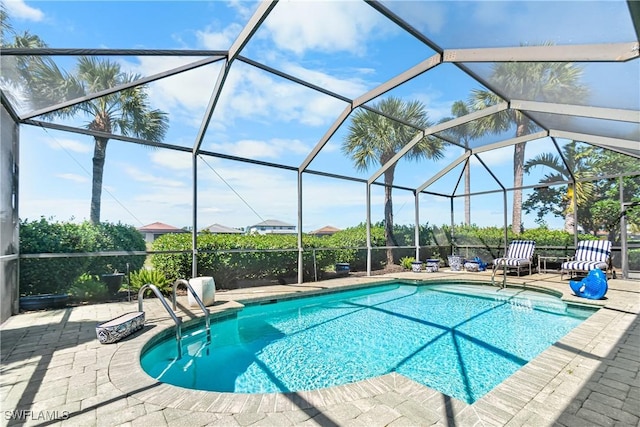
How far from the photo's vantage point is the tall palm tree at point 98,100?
177 inches

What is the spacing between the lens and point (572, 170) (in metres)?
9.83

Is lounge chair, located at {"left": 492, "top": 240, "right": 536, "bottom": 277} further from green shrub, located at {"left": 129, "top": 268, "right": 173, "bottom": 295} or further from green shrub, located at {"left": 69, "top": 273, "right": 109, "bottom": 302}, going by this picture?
green shrub, located at {"left": 69, "top": 273, "right": 109, "bottom": 302}

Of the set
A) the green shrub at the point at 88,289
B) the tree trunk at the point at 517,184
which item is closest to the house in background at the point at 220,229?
the green shrub at the point at 88,289

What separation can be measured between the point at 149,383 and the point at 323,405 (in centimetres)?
158

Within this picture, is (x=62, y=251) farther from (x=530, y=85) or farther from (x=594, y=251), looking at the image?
(x=594, y=251)

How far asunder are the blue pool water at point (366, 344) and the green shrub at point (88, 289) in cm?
288

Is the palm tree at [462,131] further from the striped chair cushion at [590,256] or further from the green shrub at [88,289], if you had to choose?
the green shrub at [88,289]

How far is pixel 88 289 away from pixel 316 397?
19.8ft

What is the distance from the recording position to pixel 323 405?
234 centimetres

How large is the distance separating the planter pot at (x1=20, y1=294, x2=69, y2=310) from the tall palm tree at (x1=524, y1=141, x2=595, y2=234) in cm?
1274

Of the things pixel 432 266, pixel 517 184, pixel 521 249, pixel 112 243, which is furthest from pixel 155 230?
pixel 517 184

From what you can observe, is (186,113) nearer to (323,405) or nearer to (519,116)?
(323,405)

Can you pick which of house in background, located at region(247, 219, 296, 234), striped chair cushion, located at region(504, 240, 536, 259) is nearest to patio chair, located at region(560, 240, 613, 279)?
striped chair cushion, located at region(504, 240, 536, 259)

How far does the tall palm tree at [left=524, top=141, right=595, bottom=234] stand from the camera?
9.30 m
